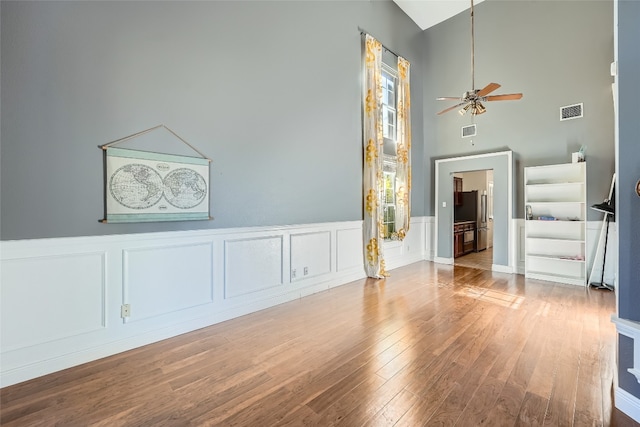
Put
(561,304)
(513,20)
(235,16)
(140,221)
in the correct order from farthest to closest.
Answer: (513,20) < (561,304) < (235,16) < (140,221)

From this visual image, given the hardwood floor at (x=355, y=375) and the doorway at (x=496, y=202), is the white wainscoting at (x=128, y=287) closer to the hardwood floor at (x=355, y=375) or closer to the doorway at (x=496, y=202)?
the hardwood floor at (x=355, y=375)

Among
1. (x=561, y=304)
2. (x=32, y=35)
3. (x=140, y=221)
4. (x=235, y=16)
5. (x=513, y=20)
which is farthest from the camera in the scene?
(x=513, y=20)

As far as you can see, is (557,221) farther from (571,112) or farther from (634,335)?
(634,335)

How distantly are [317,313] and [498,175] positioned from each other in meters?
4.57

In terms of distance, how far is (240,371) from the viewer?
223cm

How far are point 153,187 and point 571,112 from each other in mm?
6472

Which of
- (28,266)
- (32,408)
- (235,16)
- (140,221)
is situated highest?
(235,16)

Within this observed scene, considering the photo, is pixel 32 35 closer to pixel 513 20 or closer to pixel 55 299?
pixel 55 299

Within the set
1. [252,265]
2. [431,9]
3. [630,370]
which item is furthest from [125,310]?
[431,9]

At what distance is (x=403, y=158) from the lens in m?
5.90

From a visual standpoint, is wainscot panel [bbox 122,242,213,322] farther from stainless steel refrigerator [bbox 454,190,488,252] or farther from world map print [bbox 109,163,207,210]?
stainless steel refrigerator [bbox 454,190,488,252]

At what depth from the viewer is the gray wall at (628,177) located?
1.70 metres

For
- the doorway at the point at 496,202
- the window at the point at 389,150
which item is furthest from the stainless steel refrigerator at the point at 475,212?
the window at the point at 389,150

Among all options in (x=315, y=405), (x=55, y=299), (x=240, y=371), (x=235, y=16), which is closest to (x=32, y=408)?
(x=55, y=299)
